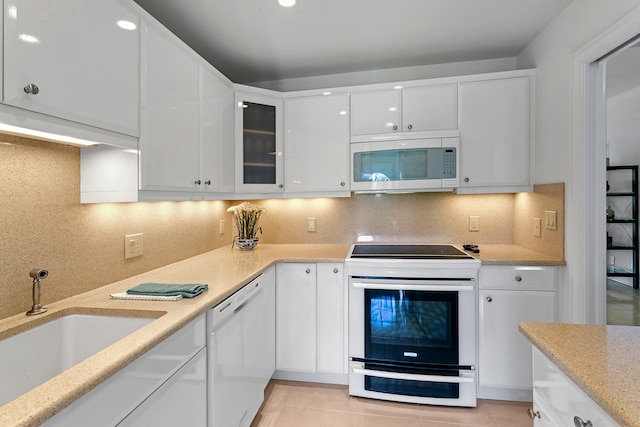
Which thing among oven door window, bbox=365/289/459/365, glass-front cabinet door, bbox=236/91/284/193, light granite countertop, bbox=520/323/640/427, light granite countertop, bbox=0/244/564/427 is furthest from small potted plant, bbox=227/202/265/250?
light granite countertop, bbox=520/323/640/427

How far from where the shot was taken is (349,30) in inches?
78.7

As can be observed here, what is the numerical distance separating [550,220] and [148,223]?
258 cm

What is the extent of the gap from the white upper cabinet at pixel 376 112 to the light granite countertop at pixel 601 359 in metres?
1.74

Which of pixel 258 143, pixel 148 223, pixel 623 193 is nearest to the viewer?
pixel 148 223

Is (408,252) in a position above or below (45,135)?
below

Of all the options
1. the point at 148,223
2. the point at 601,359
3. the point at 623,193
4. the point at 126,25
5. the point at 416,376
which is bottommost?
the point at 416,376

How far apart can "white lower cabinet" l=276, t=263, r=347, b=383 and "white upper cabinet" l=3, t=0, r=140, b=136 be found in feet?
4.53

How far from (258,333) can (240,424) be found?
1.49 ft

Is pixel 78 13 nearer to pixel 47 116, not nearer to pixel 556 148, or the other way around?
pixel 47 116

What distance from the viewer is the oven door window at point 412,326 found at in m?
1.92

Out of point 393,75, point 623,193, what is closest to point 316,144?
point 393,75

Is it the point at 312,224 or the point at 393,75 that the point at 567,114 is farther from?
the point at 312,224

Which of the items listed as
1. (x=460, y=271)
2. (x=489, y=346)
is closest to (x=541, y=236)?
(x=460, y=271)

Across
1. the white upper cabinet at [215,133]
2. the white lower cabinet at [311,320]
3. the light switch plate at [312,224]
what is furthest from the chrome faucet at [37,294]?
the light switch plate at [312,224]
